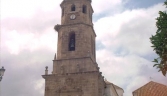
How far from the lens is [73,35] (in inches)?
1044

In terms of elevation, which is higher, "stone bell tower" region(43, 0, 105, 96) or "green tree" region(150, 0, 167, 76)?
"stone bell tower" region(43, 0, 105, 96)

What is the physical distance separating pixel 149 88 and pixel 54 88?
875 centimetres

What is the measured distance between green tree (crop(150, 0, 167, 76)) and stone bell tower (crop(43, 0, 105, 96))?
1409 centimetres

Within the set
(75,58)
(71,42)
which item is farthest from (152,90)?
(71,42)

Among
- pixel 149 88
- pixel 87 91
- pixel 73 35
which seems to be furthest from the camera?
pixel 73 35

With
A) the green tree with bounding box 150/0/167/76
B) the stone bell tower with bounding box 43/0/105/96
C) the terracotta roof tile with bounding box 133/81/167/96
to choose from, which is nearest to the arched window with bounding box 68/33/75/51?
the stone bell tower with bounding box 43/0/105/96

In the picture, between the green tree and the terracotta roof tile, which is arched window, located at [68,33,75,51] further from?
the green tree

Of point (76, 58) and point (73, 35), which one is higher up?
point (73, 35)

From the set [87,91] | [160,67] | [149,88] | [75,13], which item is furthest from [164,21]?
[75,13]

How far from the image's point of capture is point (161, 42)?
360 inches

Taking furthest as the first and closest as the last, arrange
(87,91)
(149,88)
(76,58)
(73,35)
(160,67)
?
1. (73,35)
2. (76,58)
3. (87,91)
4. (149,88)
5. (160,67)

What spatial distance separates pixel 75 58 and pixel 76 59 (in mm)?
150

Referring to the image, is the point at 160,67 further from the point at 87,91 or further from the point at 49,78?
the point at 49,78

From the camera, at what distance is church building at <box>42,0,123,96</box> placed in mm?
23250
